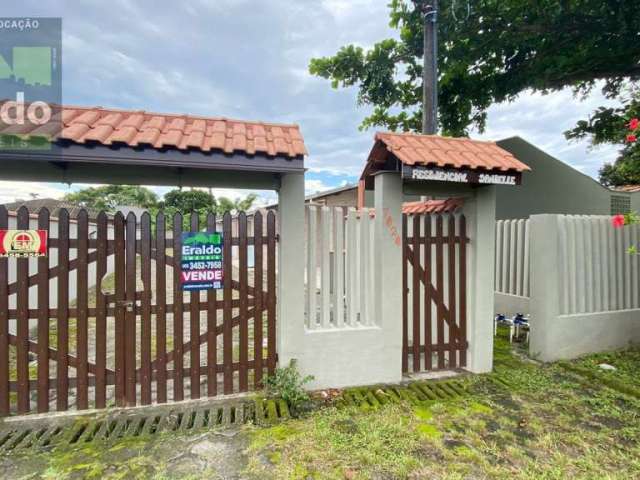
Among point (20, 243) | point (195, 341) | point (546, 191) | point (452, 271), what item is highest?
point (546, 191)

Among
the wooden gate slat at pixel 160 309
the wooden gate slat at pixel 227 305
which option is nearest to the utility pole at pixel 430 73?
the wooden gate slat at pixel 227 305

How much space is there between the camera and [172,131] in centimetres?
A: 330

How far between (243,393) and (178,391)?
70cm

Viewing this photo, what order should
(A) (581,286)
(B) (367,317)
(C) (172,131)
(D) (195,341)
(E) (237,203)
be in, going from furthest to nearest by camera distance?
(E) (237,203) < (A) (581,286) < (B) (367,317) < (D) (195,341) < (C) (172,131)

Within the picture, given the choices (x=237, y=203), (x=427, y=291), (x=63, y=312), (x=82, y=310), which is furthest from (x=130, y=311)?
(x=237, y=203)

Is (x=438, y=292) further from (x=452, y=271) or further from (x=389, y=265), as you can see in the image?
(x=389, y=265)

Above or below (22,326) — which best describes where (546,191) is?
above

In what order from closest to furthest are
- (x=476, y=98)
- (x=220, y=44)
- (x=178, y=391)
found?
(x=178, y=391) < (x=220, y=44) < (x=476, y=98)

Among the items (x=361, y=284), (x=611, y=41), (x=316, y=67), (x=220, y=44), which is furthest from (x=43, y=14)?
(x=611, y=41)

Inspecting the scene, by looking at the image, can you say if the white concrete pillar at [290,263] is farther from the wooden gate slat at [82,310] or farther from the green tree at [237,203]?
the green tree at [237,203]

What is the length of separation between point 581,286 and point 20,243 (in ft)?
24.3

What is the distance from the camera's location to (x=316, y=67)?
930cm

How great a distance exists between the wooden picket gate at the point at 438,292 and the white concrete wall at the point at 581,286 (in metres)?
1.43

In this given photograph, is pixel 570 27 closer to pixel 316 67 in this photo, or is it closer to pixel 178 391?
pixel 316 67
